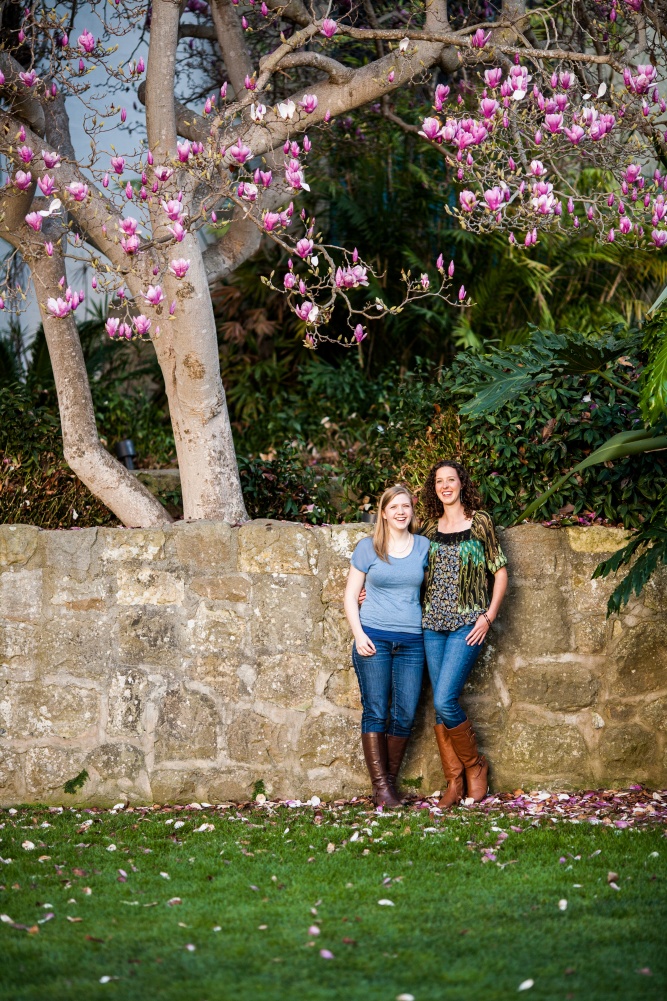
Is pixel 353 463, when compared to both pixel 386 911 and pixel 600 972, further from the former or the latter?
pixel 600 972

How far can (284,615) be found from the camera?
5387mm

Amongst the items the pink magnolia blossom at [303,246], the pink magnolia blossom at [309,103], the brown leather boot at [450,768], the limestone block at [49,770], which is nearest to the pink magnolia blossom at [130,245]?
the pink magnolia blossom at [303,246]

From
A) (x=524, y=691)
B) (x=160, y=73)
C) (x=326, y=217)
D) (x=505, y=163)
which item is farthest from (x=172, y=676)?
(x=326, y=217)

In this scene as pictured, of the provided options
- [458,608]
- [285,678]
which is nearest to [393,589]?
[458,608]

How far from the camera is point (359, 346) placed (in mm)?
8289

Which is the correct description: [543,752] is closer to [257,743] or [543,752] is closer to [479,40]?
[257,743]

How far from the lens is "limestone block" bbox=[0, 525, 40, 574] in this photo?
17.9ft

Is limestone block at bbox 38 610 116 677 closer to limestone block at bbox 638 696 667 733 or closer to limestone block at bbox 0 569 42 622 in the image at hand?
limestone block at bbox 0 569 42 622

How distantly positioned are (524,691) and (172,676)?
1742 millimetres

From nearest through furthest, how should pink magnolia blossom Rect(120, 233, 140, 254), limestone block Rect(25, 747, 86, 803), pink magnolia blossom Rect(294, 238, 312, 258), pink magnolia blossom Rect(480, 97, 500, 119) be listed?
pink magnolia blossom Rect(120, 233, 140, 254) → pink magnolia blossom Rect(294, 238, 312, 258) → pink magnolia blossom Rect(480, 97, 500, 119) → limestone block Rect(25, 747, 86, 803)

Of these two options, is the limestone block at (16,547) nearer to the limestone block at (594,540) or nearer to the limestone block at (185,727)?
the limestone block at (185,727)

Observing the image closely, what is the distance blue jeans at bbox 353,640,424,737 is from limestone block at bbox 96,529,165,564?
3.69 ft

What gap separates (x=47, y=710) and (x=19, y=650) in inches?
13.1

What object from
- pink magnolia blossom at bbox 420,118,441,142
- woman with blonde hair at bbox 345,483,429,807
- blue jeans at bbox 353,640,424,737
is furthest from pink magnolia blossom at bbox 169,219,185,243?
blue jeans at bbox 353,640,424,737
